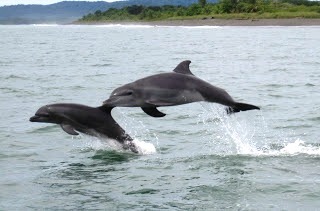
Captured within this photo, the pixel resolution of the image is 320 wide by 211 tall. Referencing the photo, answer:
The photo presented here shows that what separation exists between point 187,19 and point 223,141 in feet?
405

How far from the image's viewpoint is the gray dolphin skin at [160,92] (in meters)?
11.1

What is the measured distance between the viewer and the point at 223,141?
15.5 m

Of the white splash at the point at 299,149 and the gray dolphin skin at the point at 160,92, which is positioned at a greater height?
the gray dolphin skin at the point at 160,92

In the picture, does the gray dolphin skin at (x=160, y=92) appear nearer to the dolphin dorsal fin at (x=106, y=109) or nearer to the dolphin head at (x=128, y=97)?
the dolphin head at (x=128, y=97)

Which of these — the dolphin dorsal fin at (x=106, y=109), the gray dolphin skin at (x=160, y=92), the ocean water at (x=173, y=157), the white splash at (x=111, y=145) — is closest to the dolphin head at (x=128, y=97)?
Result: the gray dolphin skin at (x=160, y=92)

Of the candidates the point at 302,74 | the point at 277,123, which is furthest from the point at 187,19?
the point at 277,123

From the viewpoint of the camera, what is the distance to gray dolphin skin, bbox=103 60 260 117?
11086mm

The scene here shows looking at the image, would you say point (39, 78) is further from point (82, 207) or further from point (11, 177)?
point (82, 207)

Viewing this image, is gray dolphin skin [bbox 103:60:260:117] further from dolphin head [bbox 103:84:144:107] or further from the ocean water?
the ocean water

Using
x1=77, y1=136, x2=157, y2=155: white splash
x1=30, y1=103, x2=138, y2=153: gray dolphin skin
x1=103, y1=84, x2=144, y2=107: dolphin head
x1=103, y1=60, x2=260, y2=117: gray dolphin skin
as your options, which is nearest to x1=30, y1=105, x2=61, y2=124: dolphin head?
x1=30, y1=103, x2=138, y2=153: gray dolphin skin

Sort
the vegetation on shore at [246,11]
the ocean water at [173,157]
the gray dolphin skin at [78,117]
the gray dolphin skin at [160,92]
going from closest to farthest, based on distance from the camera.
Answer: the ocean water at [173,157] → the gray dolphin skin at [160,92] → the gray dolphin skin at [78,117] → the vegetation on shore at [246,11]

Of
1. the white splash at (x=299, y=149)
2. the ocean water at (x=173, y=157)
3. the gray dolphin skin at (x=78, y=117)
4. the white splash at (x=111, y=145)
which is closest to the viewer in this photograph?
the ocean water at (x=173, y=157)

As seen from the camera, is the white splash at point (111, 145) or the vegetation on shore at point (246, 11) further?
the vegetation on shore at point (246, 11)

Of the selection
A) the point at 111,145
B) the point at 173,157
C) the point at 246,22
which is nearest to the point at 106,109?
the point at 111,145
